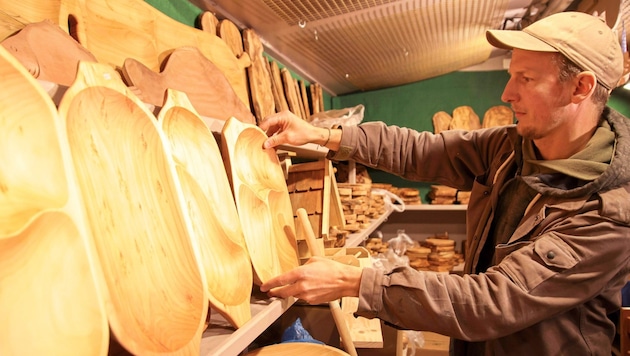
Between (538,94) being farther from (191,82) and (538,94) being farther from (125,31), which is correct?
(125,31)

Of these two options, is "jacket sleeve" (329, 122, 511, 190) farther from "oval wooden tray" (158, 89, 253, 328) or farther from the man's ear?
"oval wooden tray" (158, 89, 253, 328)

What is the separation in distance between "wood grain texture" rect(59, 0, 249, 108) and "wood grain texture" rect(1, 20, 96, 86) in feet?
0.45

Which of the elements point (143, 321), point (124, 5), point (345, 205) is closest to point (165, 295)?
point (143, 321)

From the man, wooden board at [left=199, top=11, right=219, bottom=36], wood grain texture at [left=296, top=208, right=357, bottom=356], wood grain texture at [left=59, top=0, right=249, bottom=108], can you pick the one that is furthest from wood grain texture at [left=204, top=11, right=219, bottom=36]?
wood grain texture at [left=296, top=208, right=357, bottom=356]

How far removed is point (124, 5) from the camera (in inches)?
46.4

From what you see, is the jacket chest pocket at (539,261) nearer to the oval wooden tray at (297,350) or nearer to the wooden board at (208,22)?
the oval wooden tray at (297,350)

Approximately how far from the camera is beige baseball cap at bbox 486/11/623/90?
109 centimetres

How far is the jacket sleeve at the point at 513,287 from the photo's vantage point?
0.99m

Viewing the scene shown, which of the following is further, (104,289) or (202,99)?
(202,99)

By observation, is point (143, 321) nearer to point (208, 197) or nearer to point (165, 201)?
point (165, 201)

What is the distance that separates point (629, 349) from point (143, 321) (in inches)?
57.8

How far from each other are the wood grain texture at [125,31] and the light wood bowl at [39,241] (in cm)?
52

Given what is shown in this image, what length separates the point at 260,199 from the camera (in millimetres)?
1167

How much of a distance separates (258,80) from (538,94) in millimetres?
1176
